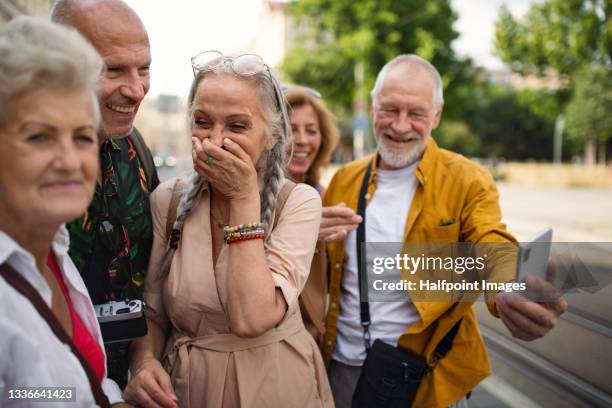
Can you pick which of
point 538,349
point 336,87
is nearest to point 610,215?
point 538,349

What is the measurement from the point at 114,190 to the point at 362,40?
2585cm

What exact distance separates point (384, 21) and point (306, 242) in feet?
89.3

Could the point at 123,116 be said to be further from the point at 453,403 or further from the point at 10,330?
the point at 453,403

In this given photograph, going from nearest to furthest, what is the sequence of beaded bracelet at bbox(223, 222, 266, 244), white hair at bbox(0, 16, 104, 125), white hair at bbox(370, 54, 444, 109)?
white hair at bbox(0, 16, 104, 125) < beaded bracelet at bbox(223, 222, 266, 244) < white hair at bbox(370, 54, 444, 109)

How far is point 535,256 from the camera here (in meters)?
1.79

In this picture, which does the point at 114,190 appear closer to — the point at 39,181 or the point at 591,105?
the point at 39,181

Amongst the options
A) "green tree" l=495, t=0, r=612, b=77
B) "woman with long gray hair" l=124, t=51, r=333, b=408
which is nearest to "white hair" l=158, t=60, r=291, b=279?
"woman with long gray hair" l=124, t=51, r=333, b=408

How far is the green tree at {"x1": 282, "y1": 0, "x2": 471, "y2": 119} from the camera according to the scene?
1062 inches

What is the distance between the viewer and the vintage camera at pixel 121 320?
162 centimetres

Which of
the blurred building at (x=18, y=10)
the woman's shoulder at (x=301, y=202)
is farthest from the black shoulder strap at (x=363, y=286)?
the blurred building at (x=18, y=10)

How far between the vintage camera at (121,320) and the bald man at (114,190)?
0.59 feet

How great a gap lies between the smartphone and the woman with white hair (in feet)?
4.58

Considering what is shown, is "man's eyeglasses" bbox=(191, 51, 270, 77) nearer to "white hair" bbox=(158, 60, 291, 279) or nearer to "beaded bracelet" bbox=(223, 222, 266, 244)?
"white hair" bbox=(158, 60, 291, 279)

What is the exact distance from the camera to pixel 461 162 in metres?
2.62
